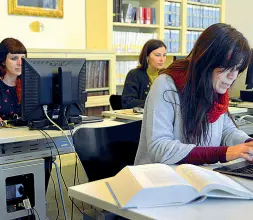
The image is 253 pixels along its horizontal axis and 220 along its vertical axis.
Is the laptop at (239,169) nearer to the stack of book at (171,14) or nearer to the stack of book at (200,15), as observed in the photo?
the stack of book at (171,14)

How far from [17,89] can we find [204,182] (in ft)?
7.03

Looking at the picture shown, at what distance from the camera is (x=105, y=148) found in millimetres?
1821

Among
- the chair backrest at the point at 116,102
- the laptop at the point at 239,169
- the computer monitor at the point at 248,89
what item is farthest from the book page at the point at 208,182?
the computer monitor at the point at 248,89

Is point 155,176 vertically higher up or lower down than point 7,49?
lower down

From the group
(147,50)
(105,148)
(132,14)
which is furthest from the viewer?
(132,14)

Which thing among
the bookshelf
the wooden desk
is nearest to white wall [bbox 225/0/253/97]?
the bookshelf

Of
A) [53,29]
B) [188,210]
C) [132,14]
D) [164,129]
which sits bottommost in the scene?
[188,210]

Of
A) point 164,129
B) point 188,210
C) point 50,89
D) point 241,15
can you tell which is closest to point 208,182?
point 188,210

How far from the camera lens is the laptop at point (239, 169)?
1.37m

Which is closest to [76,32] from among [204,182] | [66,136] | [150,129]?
[66,136]

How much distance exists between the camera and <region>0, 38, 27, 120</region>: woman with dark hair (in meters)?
2.94

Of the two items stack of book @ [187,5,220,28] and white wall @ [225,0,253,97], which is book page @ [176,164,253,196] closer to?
stack of book @ [187,5,220,28]

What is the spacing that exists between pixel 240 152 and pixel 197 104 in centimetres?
27

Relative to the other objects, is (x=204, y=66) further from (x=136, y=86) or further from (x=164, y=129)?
(x=136, y=86)
